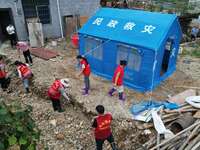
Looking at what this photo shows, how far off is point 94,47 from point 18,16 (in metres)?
6.29

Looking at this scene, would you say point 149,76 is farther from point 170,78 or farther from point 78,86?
point 78,86

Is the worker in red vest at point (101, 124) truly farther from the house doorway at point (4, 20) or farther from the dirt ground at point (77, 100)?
the house doorway at point (4, 20)

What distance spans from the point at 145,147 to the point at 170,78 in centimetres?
508

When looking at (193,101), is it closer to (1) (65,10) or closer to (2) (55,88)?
(2) (55,88)

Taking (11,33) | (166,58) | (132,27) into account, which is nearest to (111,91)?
(132,27)

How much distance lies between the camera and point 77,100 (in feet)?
29.2

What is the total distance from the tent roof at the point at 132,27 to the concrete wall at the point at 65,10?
4855 mm

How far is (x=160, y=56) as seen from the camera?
9.20 metres

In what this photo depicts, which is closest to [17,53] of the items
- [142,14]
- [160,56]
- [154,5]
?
[142,14]

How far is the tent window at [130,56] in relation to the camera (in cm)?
915

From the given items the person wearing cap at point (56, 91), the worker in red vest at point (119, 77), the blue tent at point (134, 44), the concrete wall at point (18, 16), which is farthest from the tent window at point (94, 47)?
the concrete wall at point (18, 16)

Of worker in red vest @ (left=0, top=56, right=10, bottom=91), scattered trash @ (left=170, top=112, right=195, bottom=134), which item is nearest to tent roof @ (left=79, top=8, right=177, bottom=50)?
scattered trash @ (left=170, top=112, right=195, bottom=134)

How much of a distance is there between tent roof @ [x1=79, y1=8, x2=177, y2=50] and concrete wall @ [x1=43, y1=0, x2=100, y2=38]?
15.9 ft

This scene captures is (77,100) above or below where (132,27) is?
below
